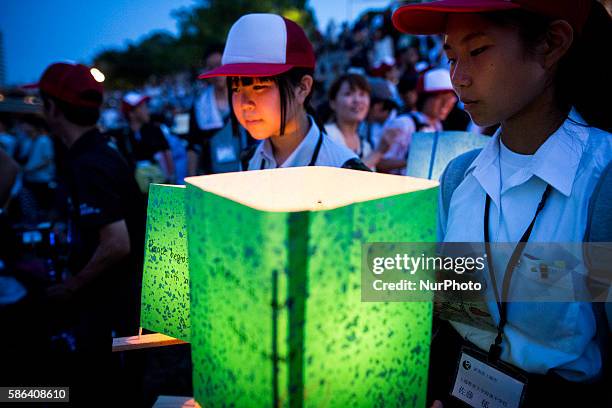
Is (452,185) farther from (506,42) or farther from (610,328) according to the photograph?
(610,328)

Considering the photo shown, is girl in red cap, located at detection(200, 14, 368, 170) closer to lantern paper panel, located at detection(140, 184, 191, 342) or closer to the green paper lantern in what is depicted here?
lantern paper panel, located at detection(140, 184, 191, 342)

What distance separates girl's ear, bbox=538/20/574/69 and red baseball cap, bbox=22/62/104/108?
2.53m

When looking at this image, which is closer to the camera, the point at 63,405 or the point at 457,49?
the point at 457,49

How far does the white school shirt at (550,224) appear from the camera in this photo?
114 centimetres

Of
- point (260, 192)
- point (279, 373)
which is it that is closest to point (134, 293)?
point (260, 192)

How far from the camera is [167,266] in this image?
1134 mm

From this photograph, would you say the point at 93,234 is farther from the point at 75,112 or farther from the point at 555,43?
the point at 555,43

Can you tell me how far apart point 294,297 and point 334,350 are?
0.48 ft

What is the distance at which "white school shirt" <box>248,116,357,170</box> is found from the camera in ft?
6.43

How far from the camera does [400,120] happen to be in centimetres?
396

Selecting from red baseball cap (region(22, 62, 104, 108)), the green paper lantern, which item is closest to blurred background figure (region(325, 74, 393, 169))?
red baseball cap (region(22, 62, 104, 108))

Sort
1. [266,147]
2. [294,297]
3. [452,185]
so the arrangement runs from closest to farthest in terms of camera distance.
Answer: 1. [294,297]
2. [452,185]
3. [266,147]

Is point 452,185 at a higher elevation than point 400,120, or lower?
lower

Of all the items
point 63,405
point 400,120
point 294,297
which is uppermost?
point 400,120
